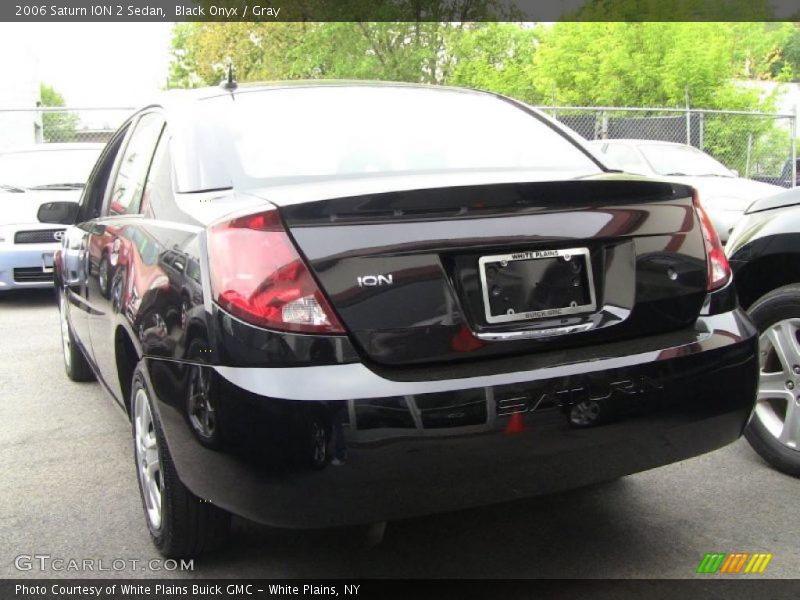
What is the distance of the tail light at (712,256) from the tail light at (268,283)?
120 centimetres

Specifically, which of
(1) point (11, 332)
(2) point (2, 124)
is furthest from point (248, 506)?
(2) point (2, 124)

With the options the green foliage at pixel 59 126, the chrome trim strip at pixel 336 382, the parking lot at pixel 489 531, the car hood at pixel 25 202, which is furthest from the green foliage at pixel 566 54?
the chrome trim strip at pixel 336 382

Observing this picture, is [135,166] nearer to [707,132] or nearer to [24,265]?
[24,265]

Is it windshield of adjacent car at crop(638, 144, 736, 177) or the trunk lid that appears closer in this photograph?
the trunk lid

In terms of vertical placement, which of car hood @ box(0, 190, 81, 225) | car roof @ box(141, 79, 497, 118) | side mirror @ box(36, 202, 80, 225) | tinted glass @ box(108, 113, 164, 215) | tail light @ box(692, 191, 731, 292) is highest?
car roof @ box(141, 79, 497, 118)

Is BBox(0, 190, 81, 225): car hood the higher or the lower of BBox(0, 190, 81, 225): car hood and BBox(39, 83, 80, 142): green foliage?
the lower

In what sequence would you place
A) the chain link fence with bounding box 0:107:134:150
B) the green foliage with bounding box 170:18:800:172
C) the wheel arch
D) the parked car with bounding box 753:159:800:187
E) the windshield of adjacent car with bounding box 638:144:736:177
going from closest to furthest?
the wheel arch < the windshield of adjacent car with bounding box 638:144:736:177 < the chain link fence with bounding box 0:107:134:150 < the parked car with bounding box 753:159:800:187 < the green foliage with bounding box 170:18:800:172

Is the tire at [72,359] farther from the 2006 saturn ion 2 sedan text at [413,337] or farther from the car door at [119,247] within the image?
the 2006 saturn ion 2 sedan text at [413,337]

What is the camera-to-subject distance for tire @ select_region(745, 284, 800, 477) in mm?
3451

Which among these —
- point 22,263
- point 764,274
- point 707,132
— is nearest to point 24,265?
point 22,263

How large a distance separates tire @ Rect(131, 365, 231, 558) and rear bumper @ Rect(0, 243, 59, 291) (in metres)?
5.85

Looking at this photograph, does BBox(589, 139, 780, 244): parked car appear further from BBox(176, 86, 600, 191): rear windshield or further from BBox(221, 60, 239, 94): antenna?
BBox(221, 60, 239, 94): antenna

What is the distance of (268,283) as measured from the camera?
7.35 feet

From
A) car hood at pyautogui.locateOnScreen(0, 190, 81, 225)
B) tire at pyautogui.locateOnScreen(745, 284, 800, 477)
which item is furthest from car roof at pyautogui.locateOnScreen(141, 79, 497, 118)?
car hood at pyautogui.locateOnScreen(0, 190, 81, 225)
